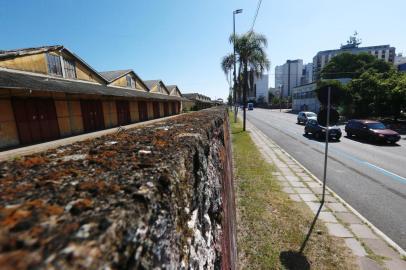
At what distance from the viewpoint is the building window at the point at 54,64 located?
59.4 feet

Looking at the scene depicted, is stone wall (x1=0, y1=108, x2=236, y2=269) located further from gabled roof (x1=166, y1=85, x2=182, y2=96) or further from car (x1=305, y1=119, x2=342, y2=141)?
gabled roof (x1=166, y1=85, x2=182, y2=96)

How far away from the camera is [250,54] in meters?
24.4

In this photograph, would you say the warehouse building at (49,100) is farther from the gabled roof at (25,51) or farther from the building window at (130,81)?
the building window at (130,81)

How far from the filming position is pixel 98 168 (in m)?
0.94

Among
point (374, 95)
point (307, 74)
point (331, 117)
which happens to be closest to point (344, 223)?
point (331, 117)

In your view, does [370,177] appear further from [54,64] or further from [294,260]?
[54,64]

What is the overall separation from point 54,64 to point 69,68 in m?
1.99

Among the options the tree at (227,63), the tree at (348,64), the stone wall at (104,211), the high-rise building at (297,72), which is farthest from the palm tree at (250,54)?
the high-rise building at (297,72)

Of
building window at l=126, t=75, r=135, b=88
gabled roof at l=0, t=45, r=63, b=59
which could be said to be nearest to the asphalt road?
gabled roof at l=0, t=45, r=63, b=59

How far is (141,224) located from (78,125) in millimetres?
20656

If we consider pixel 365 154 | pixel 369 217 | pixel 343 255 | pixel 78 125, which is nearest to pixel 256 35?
pixel 365 154

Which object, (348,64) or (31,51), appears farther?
(348,64)

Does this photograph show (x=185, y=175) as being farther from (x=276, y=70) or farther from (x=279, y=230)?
(x=276, y=70)

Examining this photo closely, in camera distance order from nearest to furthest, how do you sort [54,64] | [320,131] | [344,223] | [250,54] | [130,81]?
[344,223] → [320,131] → [54,64] → [250,54] → [130,81]
